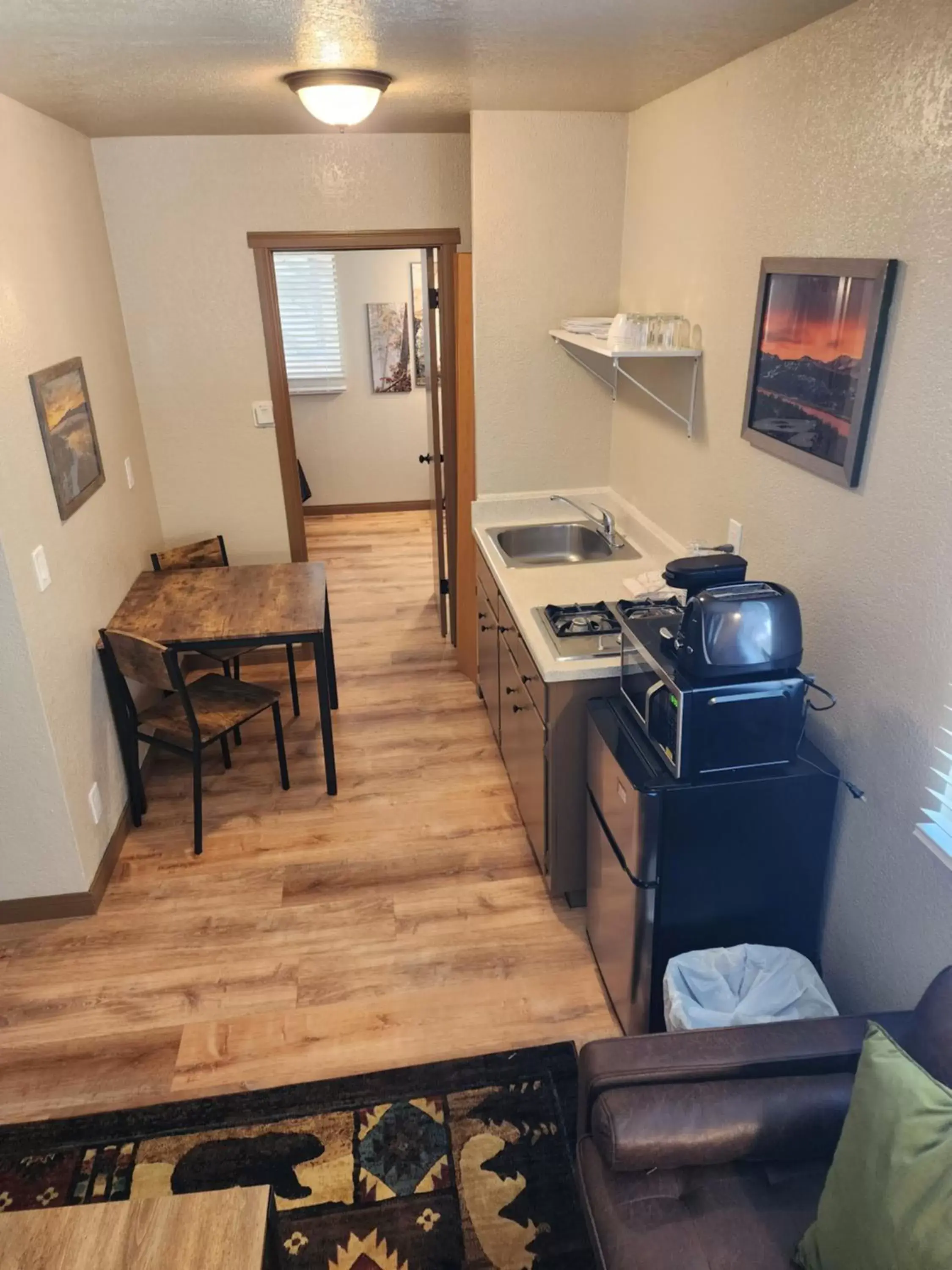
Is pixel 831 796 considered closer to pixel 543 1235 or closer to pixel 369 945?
pixel 543 1235

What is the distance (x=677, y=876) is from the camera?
204cm

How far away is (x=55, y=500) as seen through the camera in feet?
8.93

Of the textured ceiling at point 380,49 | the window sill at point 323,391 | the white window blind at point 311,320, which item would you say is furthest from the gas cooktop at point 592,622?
the window sill at point 323,391

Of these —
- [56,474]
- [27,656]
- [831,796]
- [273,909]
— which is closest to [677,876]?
[831,796]

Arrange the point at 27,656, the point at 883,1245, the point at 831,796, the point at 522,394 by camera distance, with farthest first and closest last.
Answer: the point at 522,394
the point at 27,656
the point at 831,796
the point at 883,1245

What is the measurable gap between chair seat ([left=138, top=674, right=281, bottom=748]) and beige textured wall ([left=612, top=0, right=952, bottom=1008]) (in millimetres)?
1943

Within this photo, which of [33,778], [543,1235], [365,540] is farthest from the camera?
A: [365,540]

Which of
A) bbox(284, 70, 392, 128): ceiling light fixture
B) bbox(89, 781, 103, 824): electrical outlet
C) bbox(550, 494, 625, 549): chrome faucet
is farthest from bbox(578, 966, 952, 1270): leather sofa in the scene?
bbox(284, 70, 392, 128): ceiling light fixture

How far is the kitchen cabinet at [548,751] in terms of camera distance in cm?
251

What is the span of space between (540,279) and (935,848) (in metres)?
2.69

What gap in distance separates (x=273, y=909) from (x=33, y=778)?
90 cm

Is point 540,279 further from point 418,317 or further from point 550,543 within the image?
point 418,317

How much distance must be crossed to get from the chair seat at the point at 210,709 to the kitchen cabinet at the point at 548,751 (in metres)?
1.00

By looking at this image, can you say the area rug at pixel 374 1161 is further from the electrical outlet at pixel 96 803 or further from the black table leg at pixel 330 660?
the black table leg at pixel 330 660
